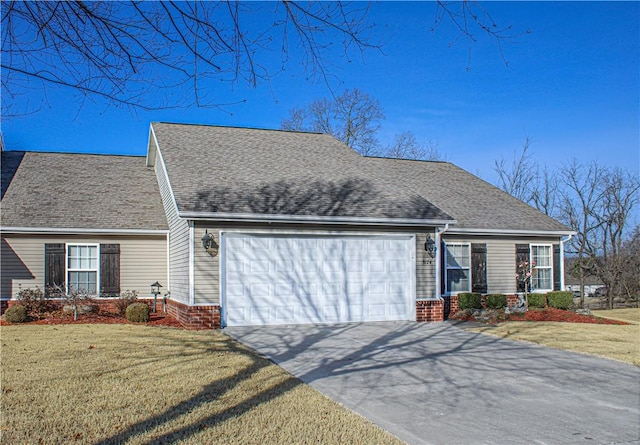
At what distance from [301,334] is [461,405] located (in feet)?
20.3

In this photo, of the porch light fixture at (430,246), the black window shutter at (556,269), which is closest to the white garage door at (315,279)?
the porch light fixture at (430,246)

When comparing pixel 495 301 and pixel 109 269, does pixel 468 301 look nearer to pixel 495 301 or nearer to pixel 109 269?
pixel 495 301

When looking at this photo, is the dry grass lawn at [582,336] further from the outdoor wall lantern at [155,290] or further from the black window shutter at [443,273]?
the outdoor wall lantern at [155,290]

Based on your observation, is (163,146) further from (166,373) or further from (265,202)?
(166,373)

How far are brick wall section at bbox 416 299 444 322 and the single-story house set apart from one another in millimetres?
44

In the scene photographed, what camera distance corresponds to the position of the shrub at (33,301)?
52.3 feet

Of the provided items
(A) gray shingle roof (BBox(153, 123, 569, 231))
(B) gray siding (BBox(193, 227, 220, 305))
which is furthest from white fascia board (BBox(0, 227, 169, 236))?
(B) gray siding (BBox(193, 227, 220, 305))

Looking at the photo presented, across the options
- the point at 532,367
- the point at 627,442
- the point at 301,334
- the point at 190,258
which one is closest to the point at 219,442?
the point at 627,442

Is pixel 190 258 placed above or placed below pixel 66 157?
below

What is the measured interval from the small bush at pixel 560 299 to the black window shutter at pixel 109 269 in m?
13.2

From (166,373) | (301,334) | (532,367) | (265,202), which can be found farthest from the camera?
(265,202)

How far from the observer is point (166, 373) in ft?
28.6

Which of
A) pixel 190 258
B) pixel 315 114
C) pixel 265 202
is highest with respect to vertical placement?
pixel 315 114

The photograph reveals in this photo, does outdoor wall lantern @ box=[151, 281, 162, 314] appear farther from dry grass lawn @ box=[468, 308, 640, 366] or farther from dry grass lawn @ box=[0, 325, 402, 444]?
dry grass lawn @ box=[468, 308, 640, 366]
